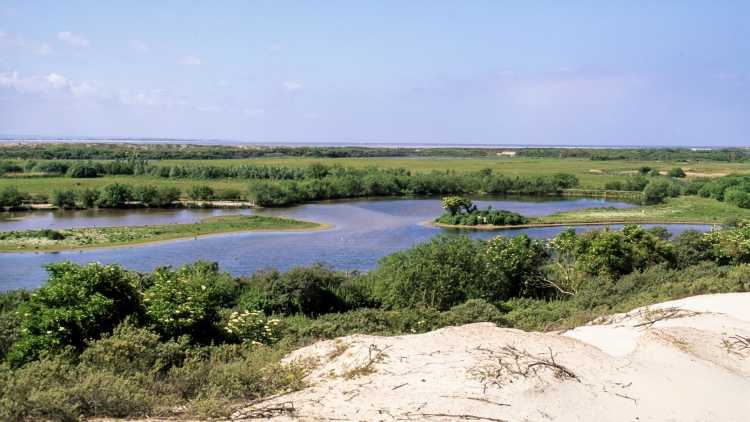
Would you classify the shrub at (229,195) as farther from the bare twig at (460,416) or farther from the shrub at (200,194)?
the bare twig at (460,416)

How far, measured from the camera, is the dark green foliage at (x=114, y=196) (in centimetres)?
6300

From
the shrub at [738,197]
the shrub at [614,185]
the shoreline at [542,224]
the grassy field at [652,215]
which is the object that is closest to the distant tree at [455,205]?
the shoreline at [542,224]

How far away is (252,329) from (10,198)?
55375mm

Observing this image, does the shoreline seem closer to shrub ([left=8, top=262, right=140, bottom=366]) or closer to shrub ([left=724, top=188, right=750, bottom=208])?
shrub ([left=724, top=188, right=750, bottom=208])

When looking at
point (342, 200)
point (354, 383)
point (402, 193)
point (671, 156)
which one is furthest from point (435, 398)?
point (671, 156)

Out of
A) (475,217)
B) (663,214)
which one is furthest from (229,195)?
(663,214)

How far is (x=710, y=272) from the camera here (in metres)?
21.5

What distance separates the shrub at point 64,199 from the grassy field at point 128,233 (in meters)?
17.4

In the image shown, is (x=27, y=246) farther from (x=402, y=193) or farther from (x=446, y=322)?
(x=402, y=193)

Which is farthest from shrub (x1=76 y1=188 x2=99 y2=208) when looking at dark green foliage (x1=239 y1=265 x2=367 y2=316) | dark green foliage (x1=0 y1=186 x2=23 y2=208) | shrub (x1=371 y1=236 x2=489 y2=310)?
shrub (x1=371 y1=236 x2=489 y2=310)

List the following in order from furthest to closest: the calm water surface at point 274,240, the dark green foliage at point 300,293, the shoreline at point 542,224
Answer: the shoreline at point 542,224 → the calm water surface at point 274,240 → the dark green foliage at point 300,293

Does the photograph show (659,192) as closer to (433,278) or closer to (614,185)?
(614,185)

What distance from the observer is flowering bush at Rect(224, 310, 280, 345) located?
603 inches

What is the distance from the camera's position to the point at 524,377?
9.13 metres
